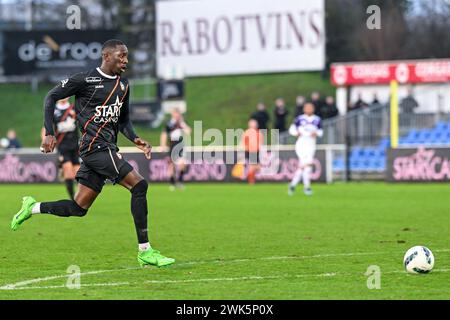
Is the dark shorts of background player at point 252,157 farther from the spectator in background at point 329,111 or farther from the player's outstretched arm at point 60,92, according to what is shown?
the player's outstretched arm at point 60,92

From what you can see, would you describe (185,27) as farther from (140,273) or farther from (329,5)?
(140,273)

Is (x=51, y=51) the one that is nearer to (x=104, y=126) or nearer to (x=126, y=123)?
(x=126, y=123)

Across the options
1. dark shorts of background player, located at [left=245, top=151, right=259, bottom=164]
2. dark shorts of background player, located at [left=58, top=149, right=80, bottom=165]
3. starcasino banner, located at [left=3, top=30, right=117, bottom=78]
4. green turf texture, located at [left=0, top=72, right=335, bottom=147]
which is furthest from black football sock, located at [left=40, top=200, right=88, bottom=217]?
starcasino banner, located at [left=3, top=30, right=117, bottom=78]

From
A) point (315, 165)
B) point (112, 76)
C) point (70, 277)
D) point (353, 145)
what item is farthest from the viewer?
point (353, 145)

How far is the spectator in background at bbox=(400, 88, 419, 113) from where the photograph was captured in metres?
35.3

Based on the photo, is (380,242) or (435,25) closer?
(380,242)

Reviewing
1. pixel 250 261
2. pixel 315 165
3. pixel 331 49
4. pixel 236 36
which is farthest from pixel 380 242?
pixel 331 49

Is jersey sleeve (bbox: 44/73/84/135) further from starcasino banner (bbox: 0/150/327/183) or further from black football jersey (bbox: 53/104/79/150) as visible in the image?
starcasino banner (bbox: 0/150/327/183)

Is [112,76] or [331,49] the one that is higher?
[331,49]

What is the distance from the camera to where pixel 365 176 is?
108 ft

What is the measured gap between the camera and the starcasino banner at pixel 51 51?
46.6 m

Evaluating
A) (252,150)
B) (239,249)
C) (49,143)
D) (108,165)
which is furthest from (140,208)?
(252,150)

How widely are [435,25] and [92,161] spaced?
44.1 m

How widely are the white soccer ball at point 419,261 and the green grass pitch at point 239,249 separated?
0.11m
